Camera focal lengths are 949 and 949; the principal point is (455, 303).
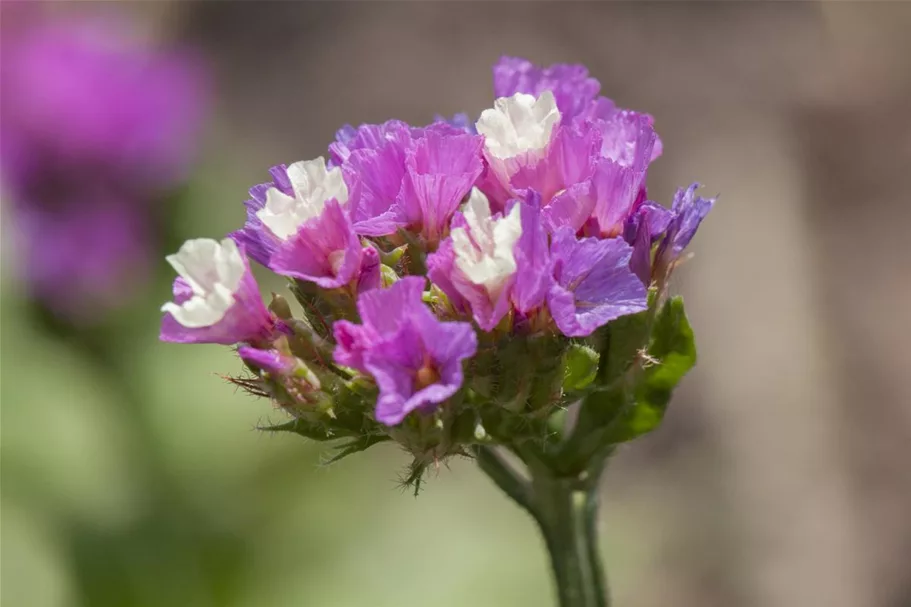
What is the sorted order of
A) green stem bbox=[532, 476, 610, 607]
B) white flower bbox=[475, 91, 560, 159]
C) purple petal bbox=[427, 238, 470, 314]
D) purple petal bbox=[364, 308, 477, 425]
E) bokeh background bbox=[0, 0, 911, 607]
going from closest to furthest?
1. purple petal bbox=[364, 308, 477, 425]
2. purple petal bbox=[427, 238, 470, 314]
3. white flower bbox=[475, 91, 560, 159]
4. green stem bbox=[532, 476, 610, 607]
5. bokeh background bbox=[0, 0, 911, 607]

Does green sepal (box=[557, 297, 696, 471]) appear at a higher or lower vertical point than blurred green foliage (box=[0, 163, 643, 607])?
higher

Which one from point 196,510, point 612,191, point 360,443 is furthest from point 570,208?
point 196,510

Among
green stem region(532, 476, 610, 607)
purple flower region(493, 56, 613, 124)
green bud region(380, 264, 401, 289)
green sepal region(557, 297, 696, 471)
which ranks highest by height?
purple flower region(493, 56, 613, 124)

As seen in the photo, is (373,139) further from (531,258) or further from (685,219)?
(685,219)

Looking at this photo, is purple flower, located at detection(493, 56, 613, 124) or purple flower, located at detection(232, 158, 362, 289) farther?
purple flower, located at detection(493, 56, 613, 124)

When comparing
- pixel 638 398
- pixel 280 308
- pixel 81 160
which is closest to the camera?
pixel 280 308

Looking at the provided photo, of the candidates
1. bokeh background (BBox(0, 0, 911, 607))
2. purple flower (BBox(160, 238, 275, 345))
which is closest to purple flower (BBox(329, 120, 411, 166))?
purple flower (BBox(160, 238, 275, 345))

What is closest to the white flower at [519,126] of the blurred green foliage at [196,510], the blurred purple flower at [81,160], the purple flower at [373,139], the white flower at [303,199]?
the purple flower at [373,139]

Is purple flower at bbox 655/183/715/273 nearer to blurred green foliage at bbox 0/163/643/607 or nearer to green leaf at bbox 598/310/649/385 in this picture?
green leaf at bbox 598/310/649/385
